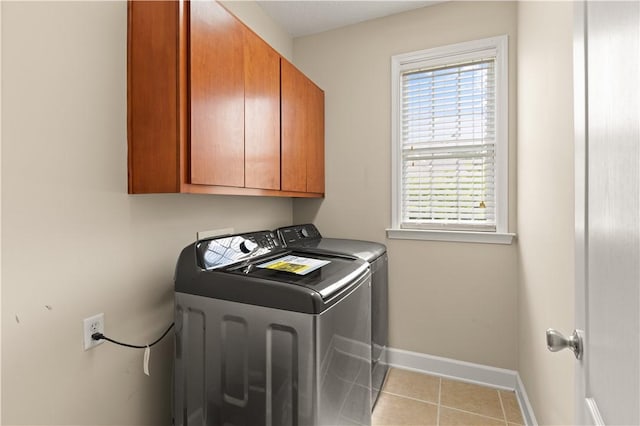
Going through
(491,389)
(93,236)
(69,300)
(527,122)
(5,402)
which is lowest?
(491,389)

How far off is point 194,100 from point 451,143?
5.93 ft

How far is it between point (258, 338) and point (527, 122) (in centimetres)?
184

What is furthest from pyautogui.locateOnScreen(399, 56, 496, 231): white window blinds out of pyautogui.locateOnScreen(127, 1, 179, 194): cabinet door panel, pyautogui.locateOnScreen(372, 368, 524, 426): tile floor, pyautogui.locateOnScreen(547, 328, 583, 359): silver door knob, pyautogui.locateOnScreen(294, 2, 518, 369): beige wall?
pyautogui.locateOnScreen(127, 1, 179, 194): cabinet door panel

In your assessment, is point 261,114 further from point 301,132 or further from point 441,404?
point 441,404

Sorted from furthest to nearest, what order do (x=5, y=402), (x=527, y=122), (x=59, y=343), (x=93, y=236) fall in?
(x=527, y=122) < (x=93, y=236) < (x=59, y=343) < (x=5, y=402)

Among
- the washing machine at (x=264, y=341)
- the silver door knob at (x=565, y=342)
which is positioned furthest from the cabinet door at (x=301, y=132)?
the silver door knob at (x=565, y=342)

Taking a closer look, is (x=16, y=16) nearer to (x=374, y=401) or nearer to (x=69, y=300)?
(x=69, y=300)

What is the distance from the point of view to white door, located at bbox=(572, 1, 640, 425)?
0.45 m

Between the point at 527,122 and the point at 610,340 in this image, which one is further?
the point at 527,122

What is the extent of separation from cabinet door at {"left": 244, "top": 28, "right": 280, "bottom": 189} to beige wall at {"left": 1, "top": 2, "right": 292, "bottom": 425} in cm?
49

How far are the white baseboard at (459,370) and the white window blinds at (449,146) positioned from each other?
3.20 feet

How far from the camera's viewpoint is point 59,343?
1080 mm

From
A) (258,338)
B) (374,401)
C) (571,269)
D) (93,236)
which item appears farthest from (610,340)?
(374,401)

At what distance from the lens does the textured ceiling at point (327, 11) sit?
222cm
